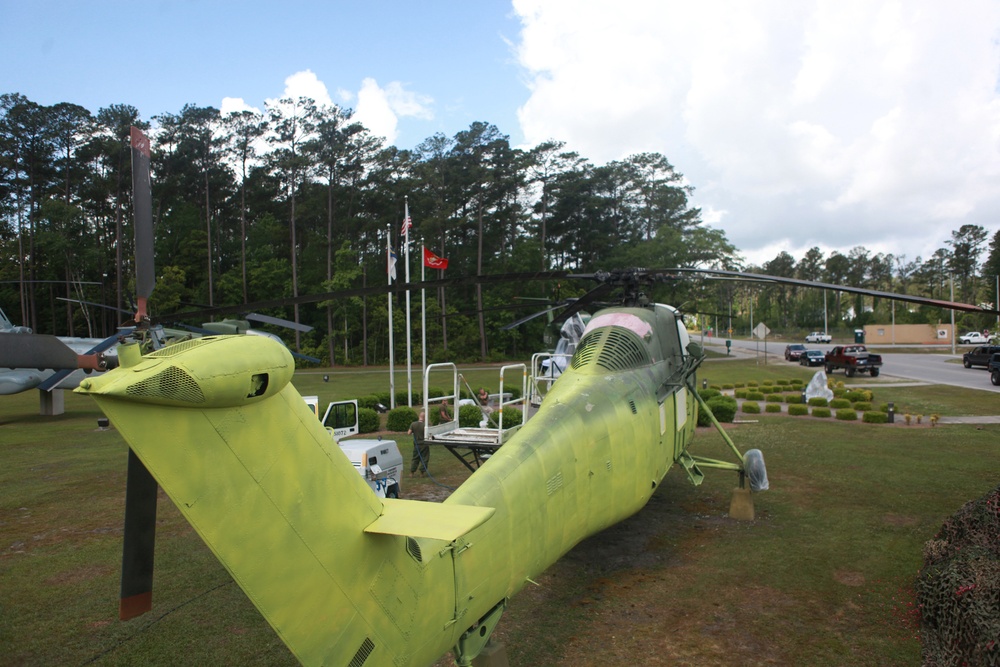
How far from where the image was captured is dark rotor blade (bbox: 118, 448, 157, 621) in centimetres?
A: 318

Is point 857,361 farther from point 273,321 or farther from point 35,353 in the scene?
point 35,353

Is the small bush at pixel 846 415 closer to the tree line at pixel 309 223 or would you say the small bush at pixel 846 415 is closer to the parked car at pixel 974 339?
the tree line at pixel 309 223

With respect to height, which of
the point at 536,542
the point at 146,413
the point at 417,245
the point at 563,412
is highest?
the point at 417,245

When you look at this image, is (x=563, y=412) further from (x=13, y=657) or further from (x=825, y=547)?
(x=13, y=657)

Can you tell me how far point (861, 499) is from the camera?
11.4m

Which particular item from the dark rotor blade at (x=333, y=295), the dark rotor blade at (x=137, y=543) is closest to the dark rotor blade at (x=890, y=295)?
the dark rotor blade at (x=333, y=295)

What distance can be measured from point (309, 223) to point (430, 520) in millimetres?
64577

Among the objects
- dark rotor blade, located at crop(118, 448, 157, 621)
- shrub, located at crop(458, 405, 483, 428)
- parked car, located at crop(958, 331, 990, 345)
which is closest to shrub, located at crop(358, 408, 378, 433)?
shrub, located at crop(458, 405, 483, 428)

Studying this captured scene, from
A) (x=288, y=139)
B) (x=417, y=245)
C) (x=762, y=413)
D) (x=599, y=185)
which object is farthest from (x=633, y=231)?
(x=762, y=413)

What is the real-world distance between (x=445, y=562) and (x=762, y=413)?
842 inches

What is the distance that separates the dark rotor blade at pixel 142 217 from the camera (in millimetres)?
3229

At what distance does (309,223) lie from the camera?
209 ft

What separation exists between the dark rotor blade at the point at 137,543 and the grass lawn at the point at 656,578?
359cm

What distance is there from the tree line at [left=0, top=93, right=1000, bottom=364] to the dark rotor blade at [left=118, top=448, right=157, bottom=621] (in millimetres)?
47994
